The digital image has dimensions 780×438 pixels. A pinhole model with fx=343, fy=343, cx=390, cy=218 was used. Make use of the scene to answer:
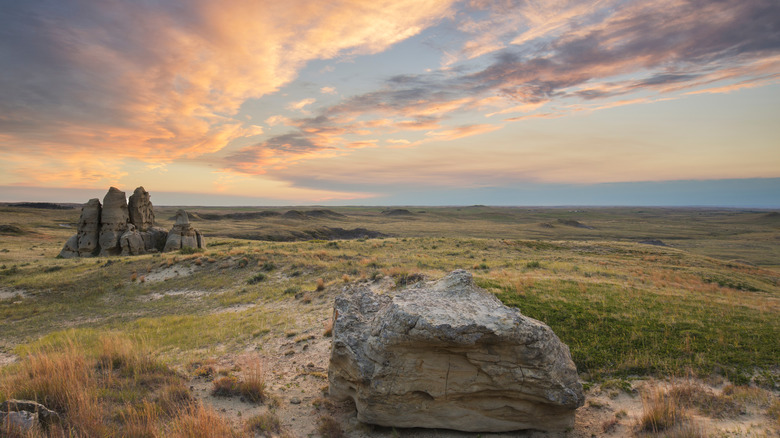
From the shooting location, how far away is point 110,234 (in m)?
37.1

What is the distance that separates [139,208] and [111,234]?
4.54 meters

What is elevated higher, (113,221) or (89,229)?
(113,221)

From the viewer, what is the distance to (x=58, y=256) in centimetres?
3669

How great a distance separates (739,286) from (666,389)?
22089 millimetres

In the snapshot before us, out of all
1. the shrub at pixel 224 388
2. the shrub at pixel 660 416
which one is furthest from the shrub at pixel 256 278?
the shrub at pixel 660 416

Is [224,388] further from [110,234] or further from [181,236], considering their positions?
[110,234]

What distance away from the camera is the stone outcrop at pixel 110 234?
36.6 meters

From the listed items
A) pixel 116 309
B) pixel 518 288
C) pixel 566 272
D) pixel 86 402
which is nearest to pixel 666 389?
pixel 518 288

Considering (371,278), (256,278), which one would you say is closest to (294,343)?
(371,278)

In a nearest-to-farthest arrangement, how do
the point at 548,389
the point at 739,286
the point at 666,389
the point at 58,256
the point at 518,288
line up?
the point at 548,389
the point at 666,389
the point at 518,288
the point at 739,286
the point at 58,256

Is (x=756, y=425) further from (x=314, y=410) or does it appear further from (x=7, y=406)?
(x=7, y=406)

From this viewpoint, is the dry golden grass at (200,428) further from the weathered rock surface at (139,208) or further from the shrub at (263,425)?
the weathered rock surface at (139,208)

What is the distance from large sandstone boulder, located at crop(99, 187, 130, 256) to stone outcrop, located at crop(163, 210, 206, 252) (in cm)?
508

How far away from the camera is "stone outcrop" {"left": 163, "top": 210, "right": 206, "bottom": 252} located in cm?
3675
